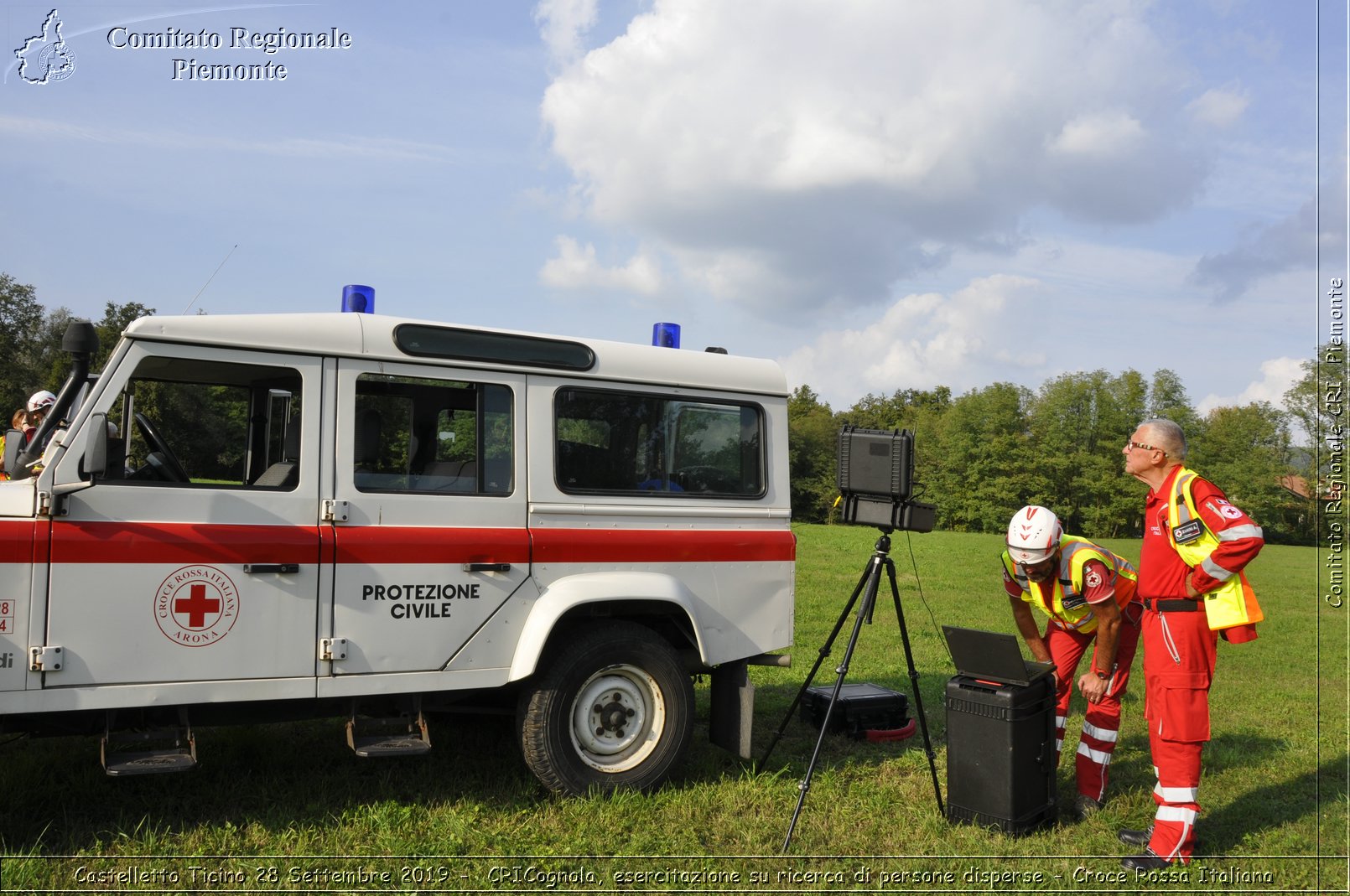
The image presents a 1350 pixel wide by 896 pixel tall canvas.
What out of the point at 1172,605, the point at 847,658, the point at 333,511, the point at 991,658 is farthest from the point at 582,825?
the point at 1172,605

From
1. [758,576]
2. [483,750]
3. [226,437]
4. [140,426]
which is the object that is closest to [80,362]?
[140,426]

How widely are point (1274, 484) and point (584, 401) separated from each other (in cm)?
3573

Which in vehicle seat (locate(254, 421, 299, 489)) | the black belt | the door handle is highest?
vehicle seat (locate(254, 421, 299, 489))

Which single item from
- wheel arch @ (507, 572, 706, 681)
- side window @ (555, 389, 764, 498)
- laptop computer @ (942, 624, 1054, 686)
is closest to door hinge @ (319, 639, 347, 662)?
wheel arch @ (507, 572, 706, 681)

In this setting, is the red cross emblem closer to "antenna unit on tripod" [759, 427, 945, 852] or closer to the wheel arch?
the wheel arch

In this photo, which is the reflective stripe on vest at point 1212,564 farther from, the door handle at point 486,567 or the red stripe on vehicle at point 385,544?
the door handle at point 486,567

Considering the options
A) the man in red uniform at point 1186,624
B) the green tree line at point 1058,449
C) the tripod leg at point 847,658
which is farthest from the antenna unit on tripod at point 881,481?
the green tree line at point 1058,449

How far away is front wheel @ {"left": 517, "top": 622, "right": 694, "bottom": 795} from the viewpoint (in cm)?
520

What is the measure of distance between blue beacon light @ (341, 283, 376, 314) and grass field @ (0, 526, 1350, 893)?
2646mm

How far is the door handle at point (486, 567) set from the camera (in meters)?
5.01

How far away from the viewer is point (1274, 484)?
3388 centimetres

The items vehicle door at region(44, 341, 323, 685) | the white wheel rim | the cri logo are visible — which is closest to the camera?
vehicle door at region(44, 341, 323, 685)

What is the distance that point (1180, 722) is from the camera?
482 centimetres

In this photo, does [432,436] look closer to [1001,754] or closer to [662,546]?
[662,546]
